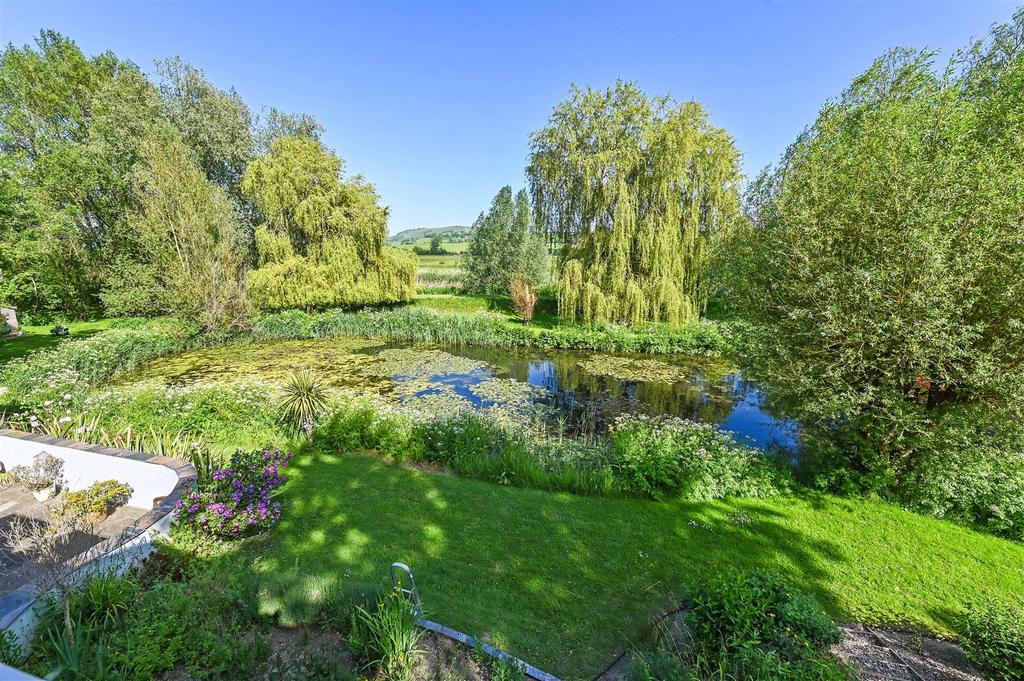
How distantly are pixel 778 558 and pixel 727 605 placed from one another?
7.86ft

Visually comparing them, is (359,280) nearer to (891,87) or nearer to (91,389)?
(91,389)

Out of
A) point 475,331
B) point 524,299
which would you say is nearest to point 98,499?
point 475,331

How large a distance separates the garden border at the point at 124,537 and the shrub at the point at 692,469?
604 cm

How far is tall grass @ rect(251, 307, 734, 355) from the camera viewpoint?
54.4 feet

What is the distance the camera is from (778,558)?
472 centimetres

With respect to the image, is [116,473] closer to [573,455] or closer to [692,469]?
[573,455]

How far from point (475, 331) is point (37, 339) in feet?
57.6

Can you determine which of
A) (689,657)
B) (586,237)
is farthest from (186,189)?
(689,657)

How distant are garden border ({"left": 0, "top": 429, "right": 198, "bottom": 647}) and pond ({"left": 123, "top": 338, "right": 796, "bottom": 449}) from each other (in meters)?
4.80

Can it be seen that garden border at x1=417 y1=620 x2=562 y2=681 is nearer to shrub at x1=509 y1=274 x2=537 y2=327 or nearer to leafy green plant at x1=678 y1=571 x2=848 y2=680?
leafy green plant at x1=678 y1=571 x2=848 y2=680

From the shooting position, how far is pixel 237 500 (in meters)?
4.81

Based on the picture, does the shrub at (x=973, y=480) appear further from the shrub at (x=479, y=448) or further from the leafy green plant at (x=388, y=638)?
the leafy green plant at (x=388, y=638)

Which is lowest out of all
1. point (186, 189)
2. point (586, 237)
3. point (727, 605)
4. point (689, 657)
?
point (689, 657)

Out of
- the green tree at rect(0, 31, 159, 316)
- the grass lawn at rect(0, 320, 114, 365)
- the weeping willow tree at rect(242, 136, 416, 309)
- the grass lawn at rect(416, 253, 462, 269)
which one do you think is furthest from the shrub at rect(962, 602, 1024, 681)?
the grass lawn at rect(416, 253, 462, 269)
